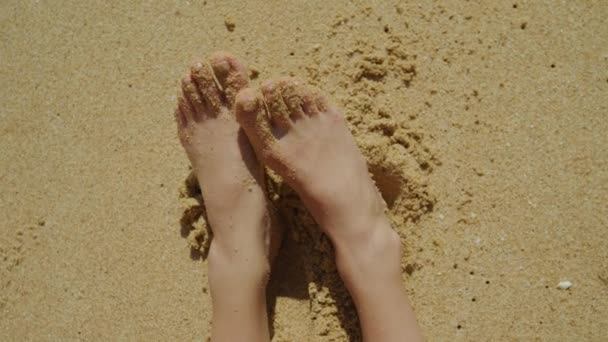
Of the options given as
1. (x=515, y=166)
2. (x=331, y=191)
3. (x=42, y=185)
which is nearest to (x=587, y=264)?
(x=515, y=166)

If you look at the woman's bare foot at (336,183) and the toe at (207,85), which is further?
the toe at (207,85)

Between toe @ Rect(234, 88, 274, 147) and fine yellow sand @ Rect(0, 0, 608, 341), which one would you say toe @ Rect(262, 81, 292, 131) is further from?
fine yellow sand @ Rect(0, 0, 608, 341)

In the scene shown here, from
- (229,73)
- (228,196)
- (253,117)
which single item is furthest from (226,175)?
(229,73)

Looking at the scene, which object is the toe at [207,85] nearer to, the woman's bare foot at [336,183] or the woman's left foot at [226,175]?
the woman's left foot at [226,175]

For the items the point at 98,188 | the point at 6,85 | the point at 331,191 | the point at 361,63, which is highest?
the point at 6,85

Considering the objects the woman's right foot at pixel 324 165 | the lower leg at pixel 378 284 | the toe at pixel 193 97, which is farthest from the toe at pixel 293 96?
the lower leg at pixel 378 284

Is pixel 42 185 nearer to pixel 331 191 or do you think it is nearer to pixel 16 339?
pixel 16 339

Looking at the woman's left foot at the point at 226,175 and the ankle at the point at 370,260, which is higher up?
the woman's left foot at the point at 226,175
